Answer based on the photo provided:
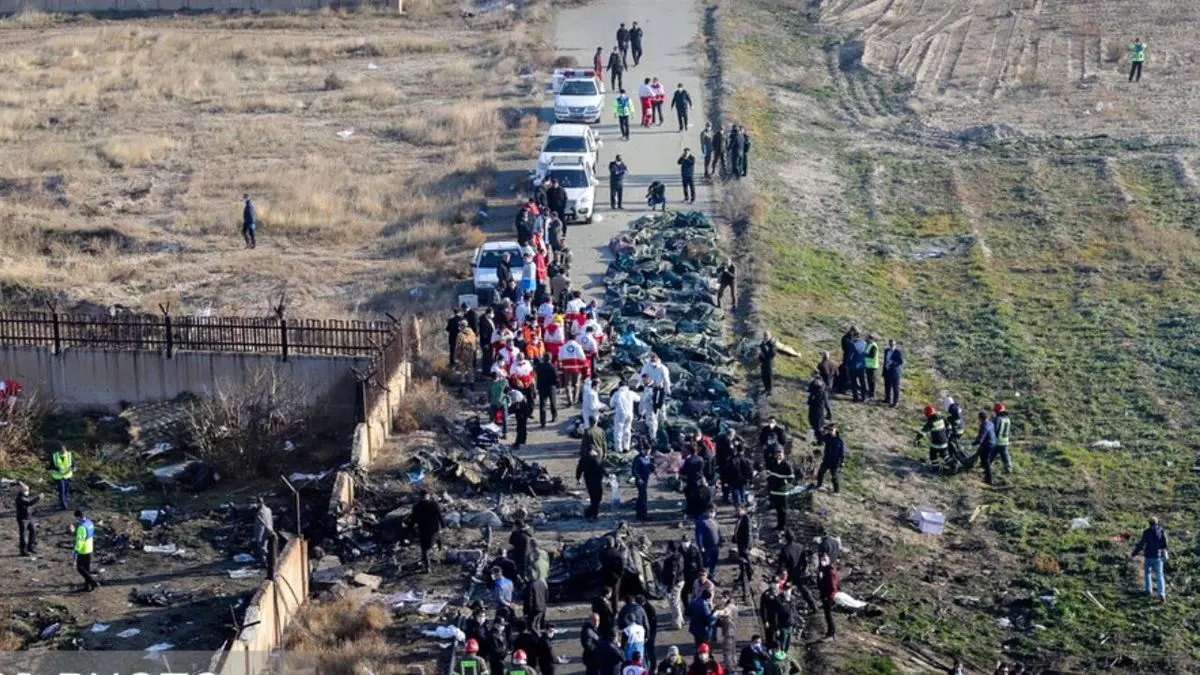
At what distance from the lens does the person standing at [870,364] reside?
31953 millimetres

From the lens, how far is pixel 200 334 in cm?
3080

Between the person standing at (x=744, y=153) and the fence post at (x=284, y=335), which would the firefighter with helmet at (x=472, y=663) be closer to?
the fence post at (x=284, y=335)

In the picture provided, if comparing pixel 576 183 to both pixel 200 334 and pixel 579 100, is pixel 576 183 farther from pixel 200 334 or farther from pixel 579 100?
pixel 200 334

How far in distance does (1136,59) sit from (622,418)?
104ft

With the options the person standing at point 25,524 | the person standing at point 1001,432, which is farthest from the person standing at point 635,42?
the person standing at point 25,524

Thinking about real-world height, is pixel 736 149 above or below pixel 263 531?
above

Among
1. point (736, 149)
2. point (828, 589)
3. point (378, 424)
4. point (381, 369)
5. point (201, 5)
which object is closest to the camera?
point (828, 589)

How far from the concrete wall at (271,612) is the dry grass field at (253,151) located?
12541mm

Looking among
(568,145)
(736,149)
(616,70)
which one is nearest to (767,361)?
(736,149)

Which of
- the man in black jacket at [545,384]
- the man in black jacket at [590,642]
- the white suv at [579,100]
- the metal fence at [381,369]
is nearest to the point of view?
the man in black jacket at [590,642]

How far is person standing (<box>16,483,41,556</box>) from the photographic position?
85.3ft

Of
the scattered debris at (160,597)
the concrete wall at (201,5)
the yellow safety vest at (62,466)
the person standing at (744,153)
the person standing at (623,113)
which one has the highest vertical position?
the concrete wall at (201,5)

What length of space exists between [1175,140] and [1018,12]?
1444cm

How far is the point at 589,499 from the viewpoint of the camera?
86.5ft
